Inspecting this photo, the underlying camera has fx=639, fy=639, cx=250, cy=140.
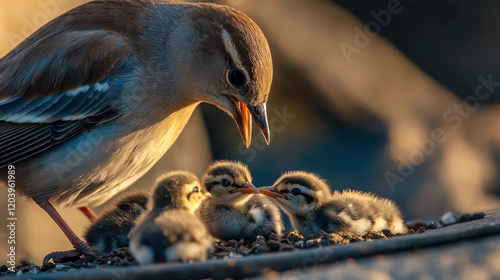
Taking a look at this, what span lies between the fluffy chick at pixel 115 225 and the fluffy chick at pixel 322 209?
956 mm

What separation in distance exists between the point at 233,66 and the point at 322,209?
1.27m

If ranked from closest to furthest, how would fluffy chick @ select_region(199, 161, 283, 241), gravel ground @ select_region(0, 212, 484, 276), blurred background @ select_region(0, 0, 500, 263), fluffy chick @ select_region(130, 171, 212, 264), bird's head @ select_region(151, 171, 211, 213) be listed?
fluffy chick @ select_region(130, 171, 212, 264), gravel ground @ select_region(0, 212, 484, 276), bird's head @ select_region(151, 171, 211, 213), fluffy chick @ select_region(199, 161, 283, 241), blurred background @ select_region(0, 0, 500, 263)

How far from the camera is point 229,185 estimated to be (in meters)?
4.67

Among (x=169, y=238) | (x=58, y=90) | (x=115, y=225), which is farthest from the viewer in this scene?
(x=58, y=90)

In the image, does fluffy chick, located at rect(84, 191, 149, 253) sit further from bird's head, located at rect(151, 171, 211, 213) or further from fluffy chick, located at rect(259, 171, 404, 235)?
→ fluffy chick, located at rect(259, 171, 404, 235)

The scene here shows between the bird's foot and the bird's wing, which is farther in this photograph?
the bird's wing

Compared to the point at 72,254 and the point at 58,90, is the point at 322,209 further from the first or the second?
the point at 58,90

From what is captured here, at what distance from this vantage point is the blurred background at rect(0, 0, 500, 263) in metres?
9.55

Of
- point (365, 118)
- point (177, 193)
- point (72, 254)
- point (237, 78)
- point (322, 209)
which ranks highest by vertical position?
point (237, 78)

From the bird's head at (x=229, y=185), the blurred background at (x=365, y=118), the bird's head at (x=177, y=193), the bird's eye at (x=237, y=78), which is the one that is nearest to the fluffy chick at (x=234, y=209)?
the bird's head at (x=229, y=185)

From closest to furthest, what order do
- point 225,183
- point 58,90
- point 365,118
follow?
point 225,183
point 58,90
point 365,118

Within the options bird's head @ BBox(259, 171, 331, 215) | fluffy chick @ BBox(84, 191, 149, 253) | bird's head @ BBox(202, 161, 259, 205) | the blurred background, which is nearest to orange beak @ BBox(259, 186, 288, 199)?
bird's head @ BBox(259, 171, 331, 215)

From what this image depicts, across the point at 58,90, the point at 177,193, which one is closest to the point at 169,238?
the point at 177,193

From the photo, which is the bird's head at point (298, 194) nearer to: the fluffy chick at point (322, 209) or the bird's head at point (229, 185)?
the fluffy chick at point (322, 209)
